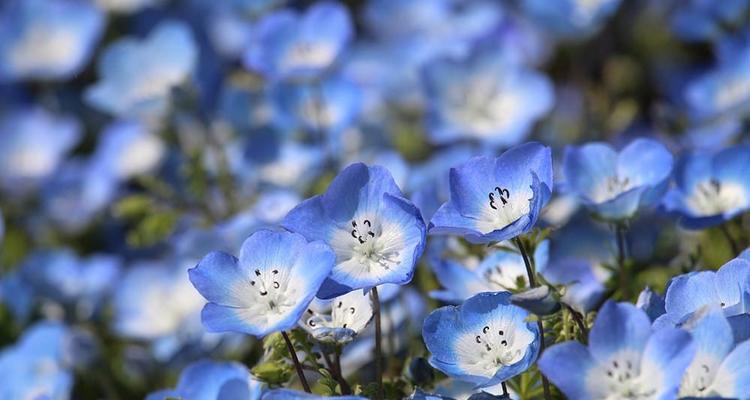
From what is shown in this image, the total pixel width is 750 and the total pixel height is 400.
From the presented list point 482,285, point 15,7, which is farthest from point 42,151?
point 482,285

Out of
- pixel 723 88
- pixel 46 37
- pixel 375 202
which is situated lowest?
pixel 723 88

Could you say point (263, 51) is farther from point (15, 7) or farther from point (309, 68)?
point (15, 7)

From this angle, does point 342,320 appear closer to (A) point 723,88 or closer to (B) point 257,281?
(B) point 257,281

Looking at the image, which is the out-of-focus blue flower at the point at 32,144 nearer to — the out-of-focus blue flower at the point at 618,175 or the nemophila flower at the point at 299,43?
the nemophila flower at the point at 299,43

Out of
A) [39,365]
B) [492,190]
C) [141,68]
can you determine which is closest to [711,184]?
[492,190]

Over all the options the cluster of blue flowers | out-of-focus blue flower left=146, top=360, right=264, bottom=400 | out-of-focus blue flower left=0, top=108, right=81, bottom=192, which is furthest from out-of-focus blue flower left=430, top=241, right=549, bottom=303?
out-of-focus blue flower left=0, top=108, right=81, bottom=192

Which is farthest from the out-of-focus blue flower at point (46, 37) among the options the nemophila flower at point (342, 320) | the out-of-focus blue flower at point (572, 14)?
the nemophila flower at point (342, 320)

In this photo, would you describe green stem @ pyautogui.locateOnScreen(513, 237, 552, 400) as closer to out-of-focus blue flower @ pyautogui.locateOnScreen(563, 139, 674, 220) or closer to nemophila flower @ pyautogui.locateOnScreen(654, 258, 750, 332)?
nemophila flower @ pyautogui.locateOnScreen(654, 258, 750, 332)
